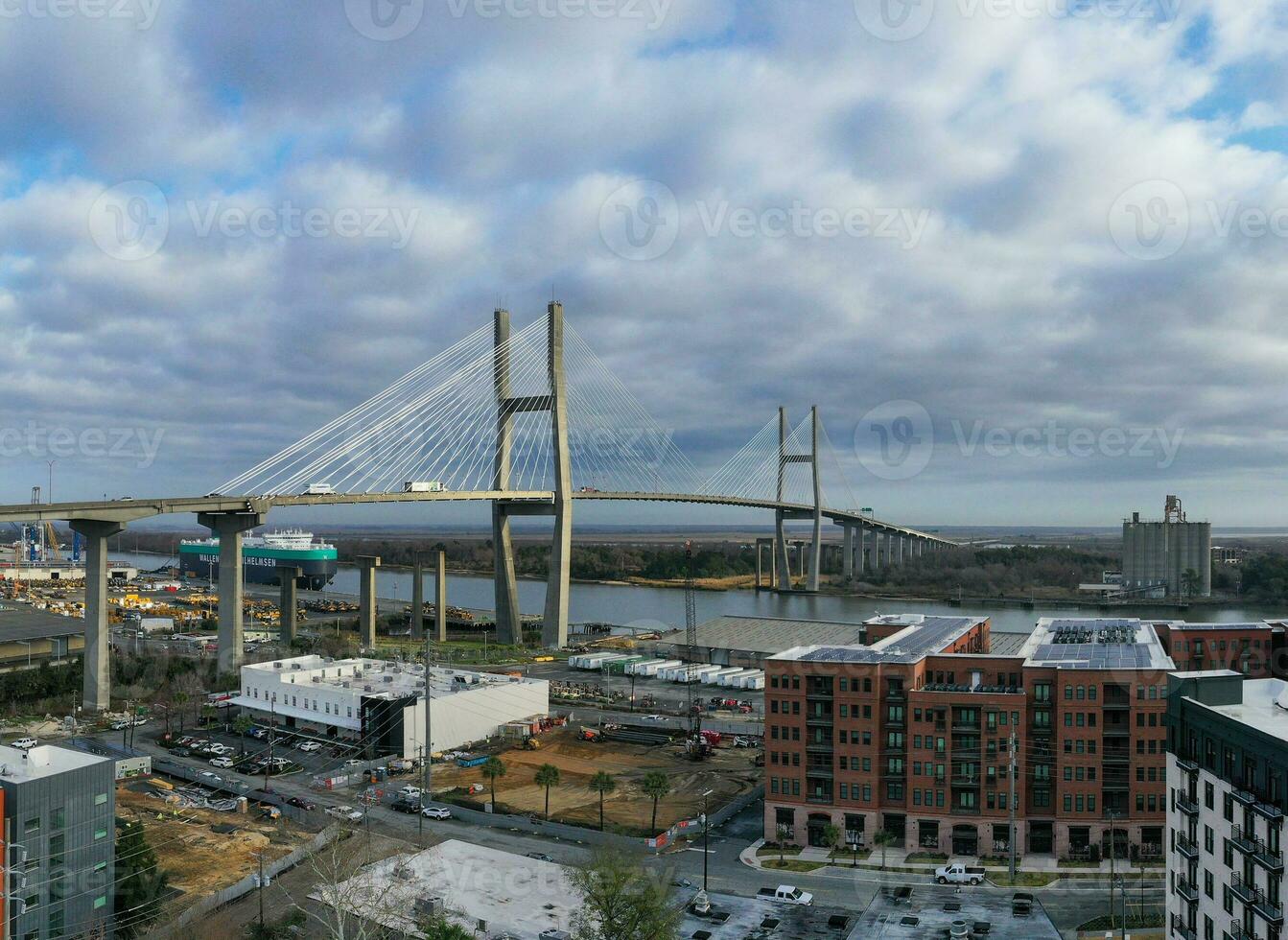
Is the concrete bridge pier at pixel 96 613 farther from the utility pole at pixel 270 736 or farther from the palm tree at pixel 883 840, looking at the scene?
the palm tree at pixel 883 840

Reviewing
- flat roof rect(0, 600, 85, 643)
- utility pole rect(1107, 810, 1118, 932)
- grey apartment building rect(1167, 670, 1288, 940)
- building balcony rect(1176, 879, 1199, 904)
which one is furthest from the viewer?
flat roof rect(0, 600, 85, 643)

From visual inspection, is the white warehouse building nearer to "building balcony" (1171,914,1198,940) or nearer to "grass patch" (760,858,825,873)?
"grass patch" (760,858,825,873)

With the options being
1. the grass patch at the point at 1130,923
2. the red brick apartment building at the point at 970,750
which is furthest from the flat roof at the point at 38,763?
the grass patch at the point at 1130,923

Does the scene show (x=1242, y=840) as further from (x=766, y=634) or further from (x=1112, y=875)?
(x=766, y=634)

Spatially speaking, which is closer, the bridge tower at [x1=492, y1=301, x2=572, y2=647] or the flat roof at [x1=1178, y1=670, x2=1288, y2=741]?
the flat roof at [x1=1178, y1=670, x2=1288, y2=741]

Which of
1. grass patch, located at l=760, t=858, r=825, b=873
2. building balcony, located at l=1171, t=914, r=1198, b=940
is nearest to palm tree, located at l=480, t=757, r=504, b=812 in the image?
grass patch, located at l=760, t=858, r=825, b=873

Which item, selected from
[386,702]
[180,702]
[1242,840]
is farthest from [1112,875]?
[180,702]
